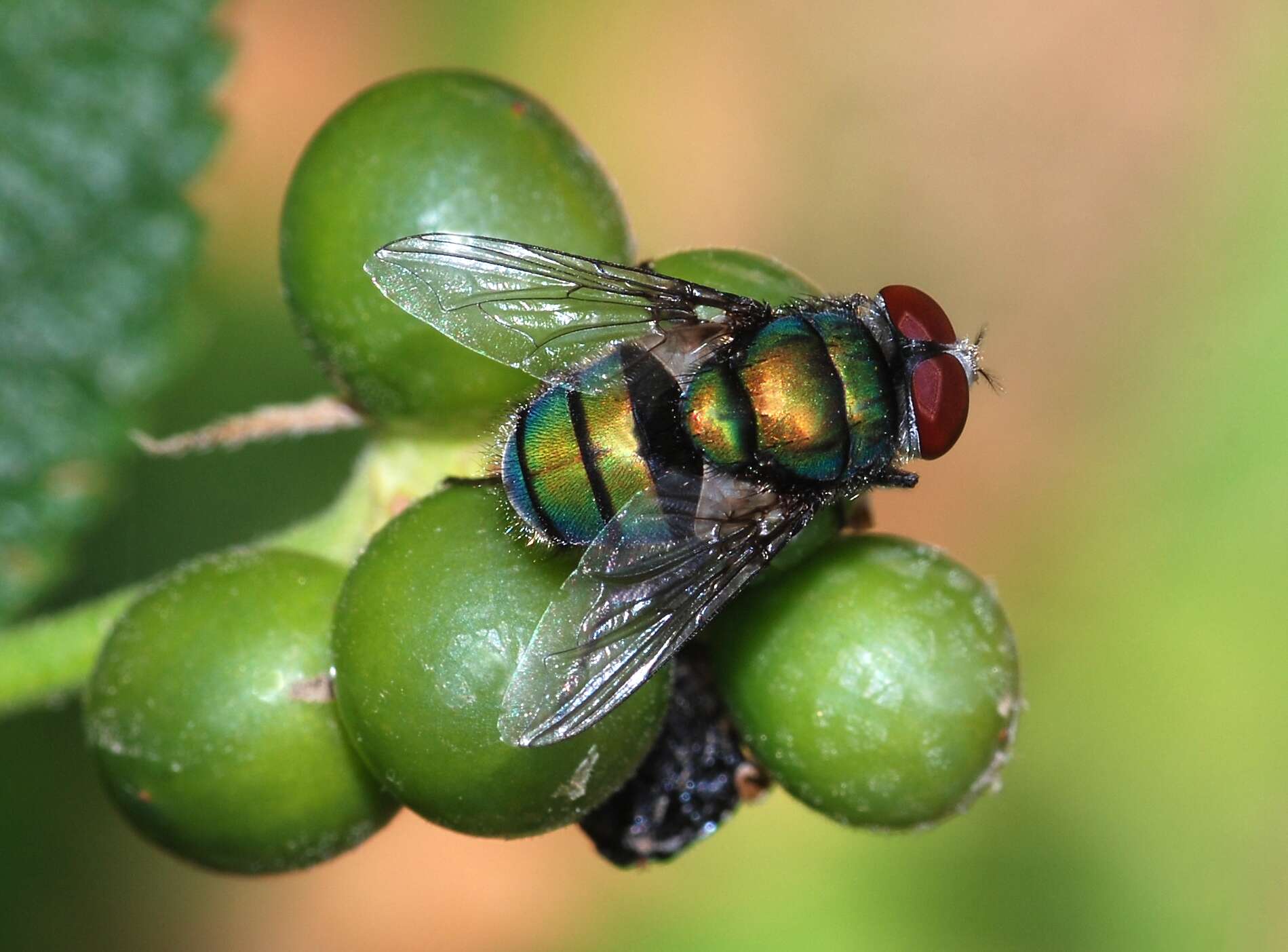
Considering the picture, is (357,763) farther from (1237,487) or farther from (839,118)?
(839,118)

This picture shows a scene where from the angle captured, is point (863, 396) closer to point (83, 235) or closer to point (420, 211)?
point (420, 211)

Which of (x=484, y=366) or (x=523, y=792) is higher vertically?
(x=484, y=366)

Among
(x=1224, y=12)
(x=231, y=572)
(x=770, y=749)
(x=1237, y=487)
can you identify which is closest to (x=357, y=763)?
(x=231, y=572)

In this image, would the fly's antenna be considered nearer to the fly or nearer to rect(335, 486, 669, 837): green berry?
the fly

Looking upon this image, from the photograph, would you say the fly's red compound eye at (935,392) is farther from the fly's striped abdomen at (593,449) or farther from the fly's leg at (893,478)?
the fly's striped abdomen at (593,449)

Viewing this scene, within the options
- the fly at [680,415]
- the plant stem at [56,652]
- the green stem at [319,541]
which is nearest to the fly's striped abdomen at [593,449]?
the fly at [680,415]

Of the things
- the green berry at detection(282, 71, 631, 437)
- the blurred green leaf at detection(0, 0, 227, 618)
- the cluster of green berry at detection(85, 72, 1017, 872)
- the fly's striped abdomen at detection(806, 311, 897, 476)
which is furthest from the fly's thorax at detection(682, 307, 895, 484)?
the blurred green leaf at detection(0, 0, 227, 618)
